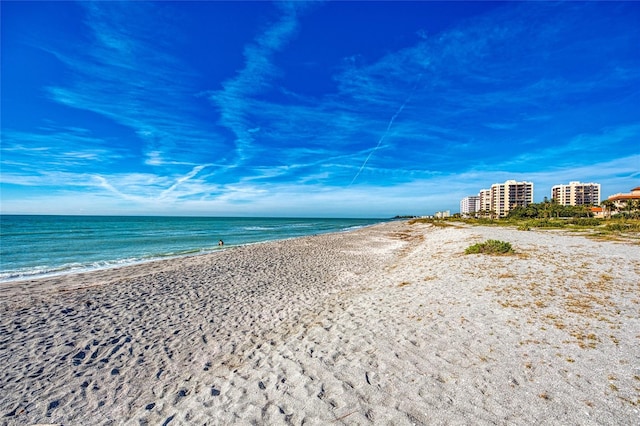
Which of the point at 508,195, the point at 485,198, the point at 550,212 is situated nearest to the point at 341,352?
the point at 550,212

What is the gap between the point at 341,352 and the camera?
18.1 ft

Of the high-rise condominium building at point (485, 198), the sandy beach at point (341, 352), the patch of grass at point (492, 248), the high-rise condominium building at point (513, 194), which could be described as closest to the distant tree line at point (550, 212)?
the patch of grass at point (492, 248)

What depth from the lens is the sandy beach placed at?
389cm

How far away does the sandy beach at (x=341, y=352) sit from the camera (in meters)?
3.89

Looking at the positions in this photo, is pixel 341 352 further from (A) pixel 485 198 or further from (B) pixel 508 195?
(A) pixel 485 198

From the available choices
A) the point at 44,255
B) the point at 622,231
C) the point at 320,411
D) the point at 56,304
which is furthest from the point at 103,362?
the point at 622,231

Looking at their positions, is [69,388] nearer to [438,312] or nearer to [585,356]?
[438,312]

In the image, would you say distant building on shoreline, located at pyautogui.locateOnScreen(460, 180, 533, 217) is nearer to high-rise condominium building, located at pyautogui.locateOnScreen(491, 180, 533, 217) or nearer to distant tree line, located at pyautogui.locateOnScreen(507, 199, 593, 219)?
high-rise condominium building, located at pyautogui.locateOnScreen(491, 180, 533, 217)

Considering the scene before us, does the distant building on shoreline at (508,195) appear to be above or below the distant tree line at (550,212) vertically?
above

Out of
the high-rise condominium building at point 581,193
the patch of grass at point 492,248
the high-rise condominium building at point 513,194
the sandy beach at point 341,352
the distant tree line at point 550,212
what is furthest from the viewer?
the high-rise condominium building at point 513,194

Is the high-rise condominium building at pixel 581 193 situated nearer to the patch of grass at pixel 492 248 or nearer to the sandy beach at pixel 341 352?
the patch of grass at pixel 492 248

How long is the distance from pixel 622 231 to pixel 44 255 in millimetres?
47530

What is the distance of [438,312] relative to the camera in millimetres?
7168

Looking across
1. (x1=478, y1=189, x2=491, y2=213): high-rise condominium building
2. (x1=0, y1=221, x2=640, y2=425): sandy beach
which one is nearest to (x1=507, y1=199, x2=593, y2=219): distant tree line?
(x1=0, y1=221, x2=640, y2=425): sandy beach
